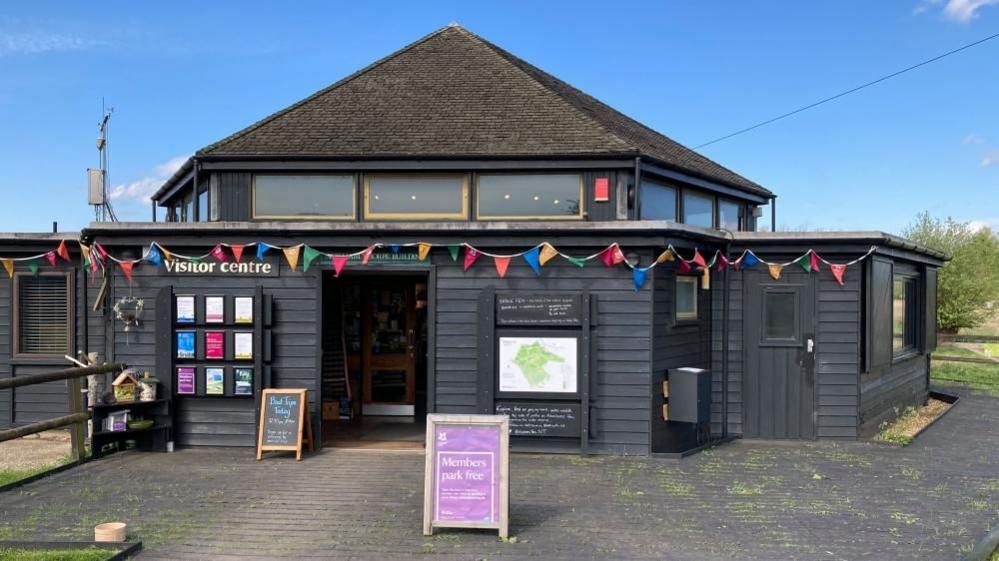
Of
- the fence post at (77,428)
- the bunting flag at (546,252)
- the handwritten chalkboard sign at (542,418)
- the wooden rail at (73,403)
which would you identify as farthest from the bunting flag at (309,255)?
the fence post at (77,428)

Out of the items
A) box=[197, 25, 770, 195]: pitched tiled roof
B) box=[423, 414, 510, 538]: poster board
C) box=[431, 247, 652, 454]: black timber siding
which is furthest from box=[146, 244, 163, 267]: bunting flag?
box=[423, 414, 510, 538]: poster board

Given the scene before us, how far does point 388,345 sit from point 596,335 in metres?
4.31

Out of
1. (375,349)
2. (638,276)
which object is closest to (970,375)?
(638,276)

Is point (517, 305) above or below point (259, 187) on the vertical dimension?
below

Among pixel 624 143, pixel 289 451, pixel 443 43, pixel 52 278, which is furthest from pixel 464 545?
pixel 443 43

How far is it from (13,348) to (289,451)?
549 cm

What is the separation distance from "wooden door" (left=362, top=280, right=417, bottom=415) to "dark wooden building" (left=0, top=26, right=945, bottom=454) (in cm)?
21

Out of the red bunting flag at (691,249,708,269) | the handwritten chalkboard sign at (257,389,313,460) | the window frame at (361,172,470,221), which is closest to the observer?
the handwritten chalkboard sign at (257,389,313,460)

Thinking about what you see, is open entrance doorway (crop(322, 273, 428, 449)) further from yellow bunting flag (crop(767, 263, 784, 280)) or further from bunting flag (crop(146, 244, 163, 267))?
yellow bunting flag (crop(767, 263, 784, 280))

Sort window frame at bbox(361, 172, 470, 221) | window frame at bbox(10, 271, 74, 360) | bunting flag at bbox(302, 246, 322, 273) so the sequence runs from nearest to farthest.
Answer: bunting flag at bbox(302, 246, 322, 273) < window frame at bbox(361, 172, 470, 221) < window frame at bbox(10, 271, 74, 360)

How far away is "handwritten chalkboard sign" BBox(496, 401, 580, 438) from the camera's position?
8992mm

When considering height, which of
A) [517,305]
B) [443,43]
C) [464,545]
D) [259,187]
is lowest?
[464,545]

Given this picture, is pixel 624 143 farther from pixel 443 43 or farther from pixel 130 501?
pixel 130 501

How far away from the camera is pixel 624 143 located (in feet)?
32.4
